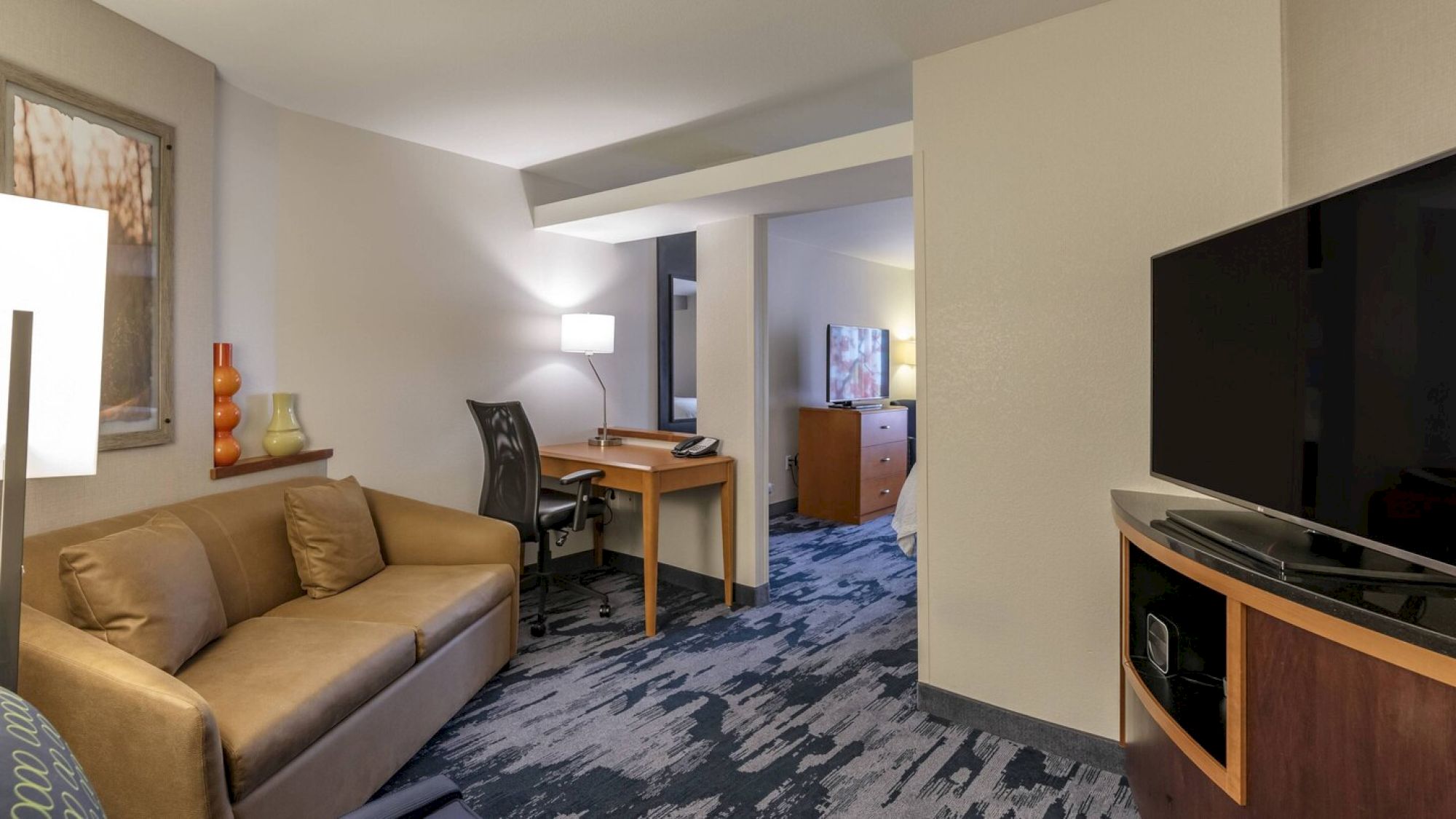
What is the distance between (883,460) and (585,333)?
3.02 metres

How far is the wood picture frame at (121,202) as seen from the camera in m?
1.92

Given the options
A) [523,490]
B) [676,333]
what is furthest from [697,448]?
[676,333]

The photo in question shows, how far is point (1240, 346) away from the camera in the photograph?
4.76 ft

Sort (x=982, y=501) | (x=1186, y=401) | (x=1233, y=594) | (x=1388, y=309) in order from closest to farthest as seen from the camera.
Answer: (x=1388, y=309) → (x=1233, y=594) → (x=1186, y=401) → (x=982, y=501)

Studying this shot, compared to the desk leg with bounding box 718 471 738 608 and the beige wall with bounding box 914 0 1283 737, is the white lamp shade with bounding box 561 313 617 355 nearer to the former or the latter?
the desk leg with bounding box 718 471 738 608

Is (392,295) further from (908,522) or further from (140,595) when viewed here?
(908,522)

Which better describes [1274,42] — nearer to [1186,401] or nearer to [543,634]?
[1186,401]

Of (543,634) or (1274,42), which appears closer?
(1274,42)

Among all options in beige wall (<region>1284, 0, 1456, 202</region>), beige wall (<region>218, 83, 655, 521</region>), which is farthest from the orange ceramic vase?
beige wall (<region>1284, 0, 1456, 202</region>)

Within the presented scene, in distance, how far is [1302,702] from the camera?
107 centimetres

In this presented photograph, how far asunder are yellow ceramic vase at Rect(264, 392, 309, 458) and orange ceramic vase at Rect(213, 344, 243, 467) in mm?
179

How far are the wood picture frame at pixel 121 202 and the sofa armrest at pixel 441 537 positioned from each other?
0.83 metres

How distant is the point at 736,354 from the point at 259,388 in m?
2.15

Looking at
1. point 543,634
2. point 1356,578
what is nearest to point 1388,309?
point 1356,578
